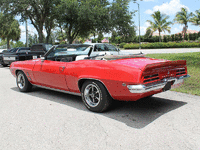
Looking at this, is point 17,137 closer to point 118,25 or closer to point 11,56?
point 11,56

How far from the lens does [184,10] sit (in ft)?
198

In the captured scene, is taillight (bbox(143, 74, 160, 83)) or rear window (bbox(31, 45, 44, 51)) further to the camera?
rear window (bbox(31, 45, 44, 51))

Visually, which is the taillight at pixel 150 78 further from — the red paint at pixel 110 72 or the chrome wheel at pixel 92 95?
the chrome wheel at pixel 92 95

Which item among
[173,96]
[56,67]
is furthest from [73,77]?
[173,96]

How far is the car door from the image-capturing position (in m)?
4.77

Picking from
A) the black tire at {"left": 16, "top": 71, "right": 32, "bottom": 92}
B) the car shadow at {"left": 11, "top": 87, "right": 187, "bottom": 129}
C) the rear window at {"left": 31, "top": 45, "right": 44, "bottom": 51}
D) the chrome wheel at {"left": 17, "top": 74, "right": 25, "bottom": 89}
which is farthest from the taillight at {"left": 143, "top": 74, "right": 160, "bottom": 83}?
the rear window at {"left": 31, "top": 45, "right": 44, "bottom": 51}

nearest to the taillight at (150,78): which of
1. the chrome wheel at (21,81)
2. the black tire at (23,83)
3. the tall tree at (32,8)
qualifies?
the black tire at (23,83)

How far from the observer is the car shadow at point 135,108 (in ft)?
12.4

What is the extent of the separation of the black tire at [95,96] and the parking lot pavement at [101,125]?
0.15m

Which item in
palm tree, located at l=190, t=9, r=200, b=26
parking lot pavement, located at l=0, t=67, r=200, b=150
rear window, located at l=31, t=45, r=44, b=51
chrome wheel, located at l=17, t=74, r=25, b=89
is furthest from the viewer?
palm tree, located at l=190, t=9, r=200, b=26

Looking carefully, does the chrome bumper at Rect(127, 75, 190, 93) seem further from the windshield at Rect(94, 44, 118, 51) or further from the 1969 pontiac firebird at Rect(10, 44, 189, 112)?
the windshield at Rect(94, 44, 118, 51)

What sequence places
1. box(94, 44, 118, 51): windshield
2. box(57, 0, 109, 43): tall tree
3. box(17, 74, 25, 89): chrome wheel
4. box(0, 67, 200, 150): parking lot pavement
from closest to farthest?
box(0, 67, 200, 150): parking lot pavement, box(17, 74, 25, 89): chrome wheel, box(94, 44, 118, 51): windshield, box(57, 0, 109, 43): tall tree

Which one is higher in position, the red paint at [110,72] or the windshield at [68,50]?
the windshield at [68,50]

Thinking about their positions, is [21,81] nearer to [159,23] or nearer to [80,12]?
[80,12]
